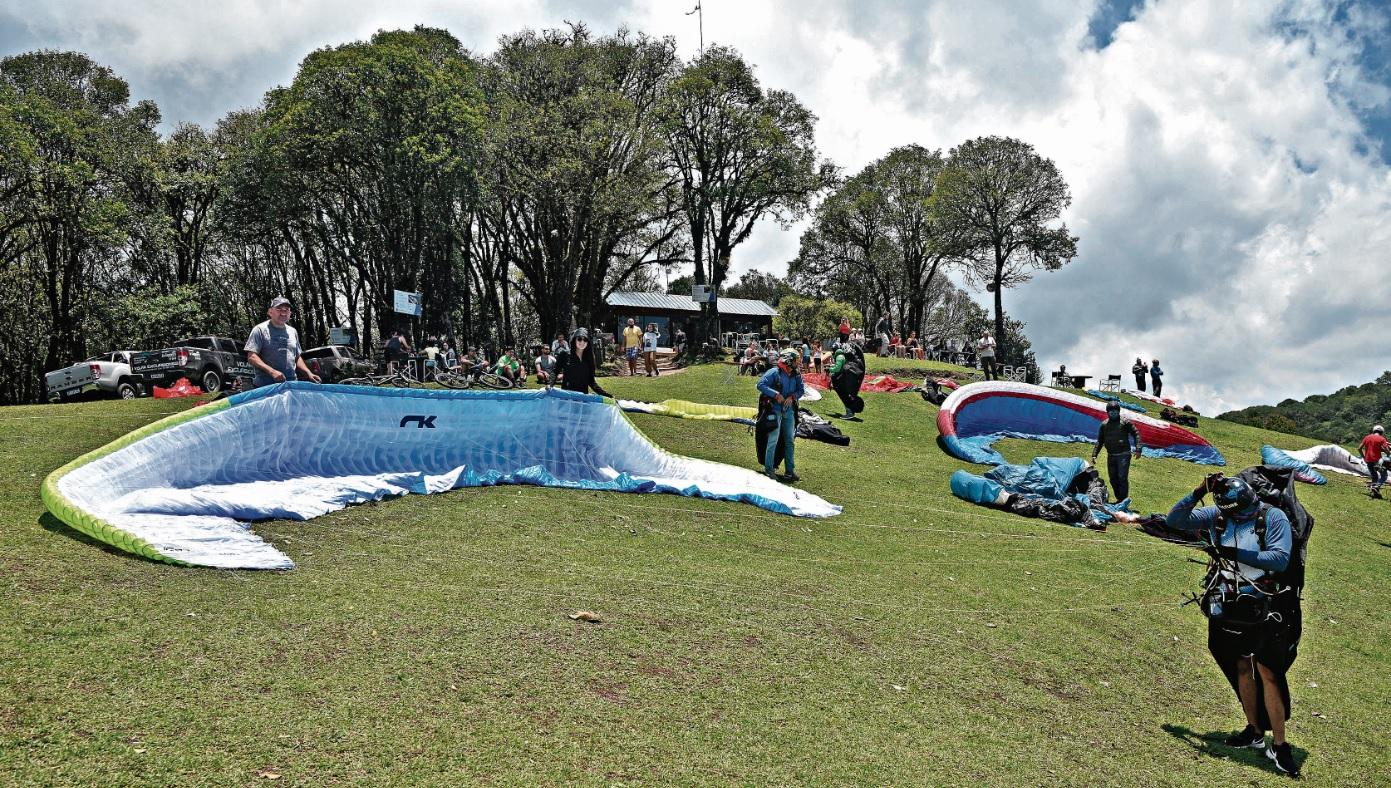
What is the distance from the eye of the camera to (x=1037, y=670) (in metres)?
5.68

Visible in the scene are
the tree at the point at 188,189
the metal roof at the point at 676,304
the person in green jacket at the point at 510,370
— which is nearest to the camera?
the person in green jacket at the point at 510,370

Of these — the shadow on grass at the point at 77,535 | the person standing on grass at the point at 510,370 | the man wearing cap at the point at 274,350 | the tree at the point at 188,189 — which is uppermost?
the tree at the point at 188,189

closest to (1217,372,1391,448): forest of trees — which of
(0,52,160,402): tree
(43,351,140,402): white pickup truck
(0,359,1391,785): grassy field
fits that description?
(0,359,1391,785): grassy field

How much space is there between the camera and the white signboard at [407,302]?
81.7ft

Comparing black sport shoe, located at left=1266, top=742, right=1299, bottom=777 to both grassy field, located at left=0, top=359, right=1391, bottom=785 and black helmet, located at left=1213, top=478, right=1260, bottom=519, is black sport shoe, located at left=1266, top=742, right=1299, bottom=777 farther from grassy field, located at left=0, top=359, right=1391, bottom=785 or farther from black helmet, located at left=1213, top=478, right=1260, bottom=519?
black helmet, located at left=1213, top=478, right=1260, bottom=519

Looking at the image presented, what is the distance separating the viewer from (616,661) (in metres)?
4.82

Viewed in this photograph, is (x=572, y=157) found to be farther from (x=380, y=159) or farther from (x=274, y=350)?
(x=274, y=350)

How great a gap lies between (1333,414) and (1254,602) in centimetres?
5277

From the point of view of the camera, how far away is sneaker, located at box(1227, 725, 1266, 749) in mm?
4988

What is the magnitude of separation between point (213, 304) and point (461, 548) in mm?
33577

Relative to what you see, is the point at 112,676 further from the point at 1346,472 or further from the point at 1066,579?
the point at 1346,472

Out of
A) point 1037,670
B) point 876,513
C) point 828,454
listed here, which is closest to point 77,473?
point 1037,670

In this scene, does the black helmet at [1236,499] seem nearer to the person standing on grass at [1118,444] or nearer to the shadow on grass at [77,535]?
the shadow on grass at [77,535]

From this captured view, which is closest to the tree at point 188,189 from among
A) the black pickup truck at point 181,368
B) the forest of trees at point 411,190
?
the forest of trees at point 411,190
